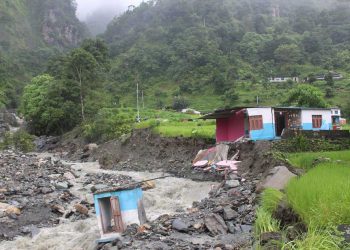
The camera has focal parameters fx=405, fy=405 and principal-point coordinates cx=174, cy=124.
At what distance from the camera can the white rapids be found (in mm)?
12656

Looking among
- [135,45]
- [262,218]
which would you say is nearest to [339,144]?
[262,218]

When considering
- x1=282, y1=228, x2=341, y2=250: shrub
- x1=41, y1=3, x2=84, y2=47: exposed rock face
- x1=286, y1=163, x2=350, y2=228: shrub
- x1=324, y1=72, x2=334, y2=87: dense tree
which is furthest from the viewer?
x1=41, y1=3, x2=84, y2=47: exposed rock face

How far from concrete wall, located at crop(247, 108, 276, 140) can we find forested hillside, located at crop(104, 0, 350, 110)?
1307 inches

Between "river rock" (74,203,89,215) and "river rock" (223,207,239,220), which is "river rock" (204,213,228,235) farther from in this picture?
"river rock" (74,203,89,215)

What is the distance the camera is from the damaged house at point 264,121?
27.0 meters

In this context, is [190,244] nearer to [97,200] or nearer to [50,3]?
[97,200]

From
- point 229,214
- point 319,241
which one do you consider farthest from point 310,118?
Answer: point 319,241

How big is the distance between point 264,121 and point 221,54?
60577 mm

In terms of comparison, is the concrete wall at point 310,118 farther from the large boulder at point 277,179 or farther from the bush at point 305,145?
the large boulder at point 277,179

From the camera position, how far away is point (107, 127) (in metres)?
42.4

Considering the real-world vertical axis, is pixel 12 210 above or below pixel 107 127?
below

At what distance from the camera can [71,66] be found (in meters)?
51.8

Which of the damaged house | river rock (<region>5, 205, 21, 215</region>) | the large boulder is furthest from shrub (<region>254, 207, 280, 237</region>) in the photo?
the damaged house

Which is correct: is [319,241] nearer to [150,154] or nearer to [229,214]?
[229,214]
